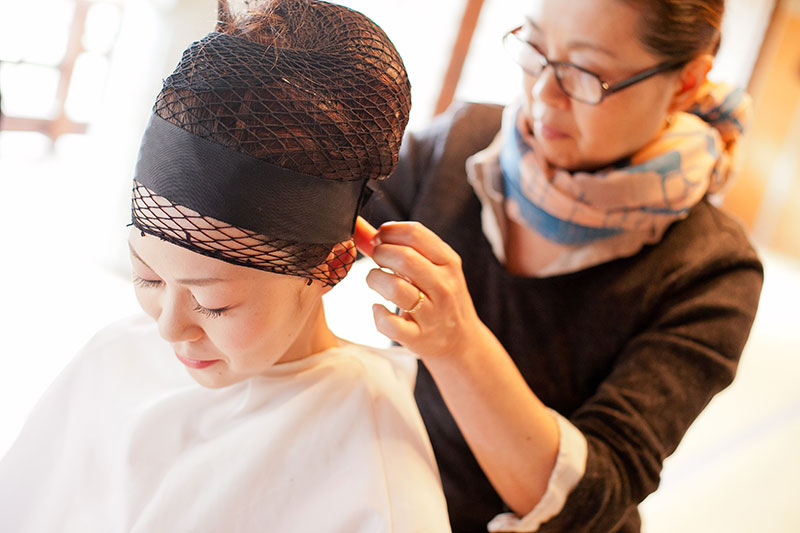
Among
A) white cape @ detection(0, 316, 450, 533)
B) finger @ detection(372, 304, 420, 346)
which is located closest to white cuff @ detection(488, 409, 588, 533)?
white cape @ detection(0, 316, 450, 533)

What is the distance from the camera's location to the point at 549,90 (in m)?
1.23

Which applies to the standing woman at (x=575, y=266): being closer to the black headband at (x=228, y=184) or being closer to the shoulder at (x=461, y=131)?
the shoulder at (x=461, y=131)

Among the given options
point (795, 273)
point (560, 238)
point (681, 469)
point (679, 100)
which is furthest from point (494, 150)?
point (795, 273)

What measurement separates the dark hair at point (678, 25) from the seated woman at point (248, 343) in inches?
20.4

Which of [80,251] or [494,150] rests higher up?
[494,150]

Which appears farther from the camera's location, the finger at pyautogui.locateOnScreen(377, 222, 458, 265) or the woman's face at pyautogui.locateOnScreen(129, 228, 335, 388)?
the finger at pyautogui.locateOnScreen(377, 222, 458, 265)

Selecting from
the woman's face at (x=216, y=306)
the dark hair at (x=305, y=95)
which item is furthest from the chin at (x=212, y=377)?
the dark hair at (x=305, y=95)

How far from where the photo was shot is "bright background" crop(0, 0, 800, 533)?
1144 mm

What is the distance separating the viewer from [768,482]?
114 inches

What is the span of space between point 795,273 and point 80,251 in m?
7.72

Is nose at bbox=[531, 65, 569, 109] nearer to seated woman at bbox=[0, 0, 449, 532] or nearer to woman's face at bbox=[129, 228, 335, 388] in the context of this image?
seated woman at bbox=[0, 0, 449, 532]

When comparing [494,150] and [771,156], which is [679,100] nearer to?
[494,150]

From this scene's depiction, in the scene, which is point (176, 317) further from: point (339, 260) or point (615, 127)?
point (615, 127)

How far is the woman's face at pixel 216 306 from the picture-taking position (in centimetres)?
81
